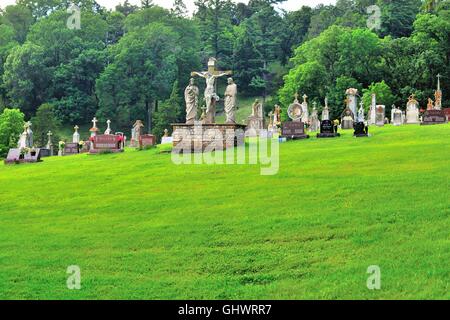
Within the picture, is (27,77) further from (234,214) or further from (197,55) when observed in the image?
(234,214)

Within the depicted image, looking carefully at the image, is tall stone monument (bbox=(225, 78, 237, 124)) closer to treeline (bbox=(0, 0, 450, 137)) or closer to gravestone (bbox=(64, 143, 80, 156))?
gravestone (bbox=(64, 143, 80, 156))

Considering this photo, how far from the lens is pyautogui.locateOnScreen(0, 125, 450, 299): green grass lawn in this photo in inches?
413

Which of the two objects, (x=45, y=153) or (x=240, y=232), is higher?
(x=45, y=153)

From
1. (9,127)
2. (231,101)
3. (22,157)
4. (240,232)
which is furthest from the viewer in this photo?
(9,127)

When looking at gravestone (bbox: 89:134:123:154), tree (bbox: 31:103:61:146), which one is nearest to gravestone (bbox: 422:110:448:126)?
gravestone (bbox: 89:134:123:154)

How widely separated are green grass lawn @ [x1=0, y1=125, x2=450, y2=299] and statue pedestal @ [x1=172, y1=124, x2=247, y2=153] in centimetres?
592

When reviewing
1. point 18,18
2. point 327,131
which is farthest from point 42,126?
point 18,18

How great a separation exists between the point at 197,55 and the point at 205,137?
220ft

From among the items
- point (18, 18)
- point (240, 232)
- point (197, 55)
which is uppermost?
point (18, 18)

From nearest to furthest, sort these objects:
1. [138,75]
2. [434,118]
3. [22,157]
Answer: [22,157]
[434,118]
[138,75]

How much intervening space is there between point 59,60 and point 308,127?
181 feet

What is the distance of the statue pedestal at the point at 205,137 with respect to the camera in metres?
27.6

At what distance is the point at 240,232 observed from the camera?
13.2 m
